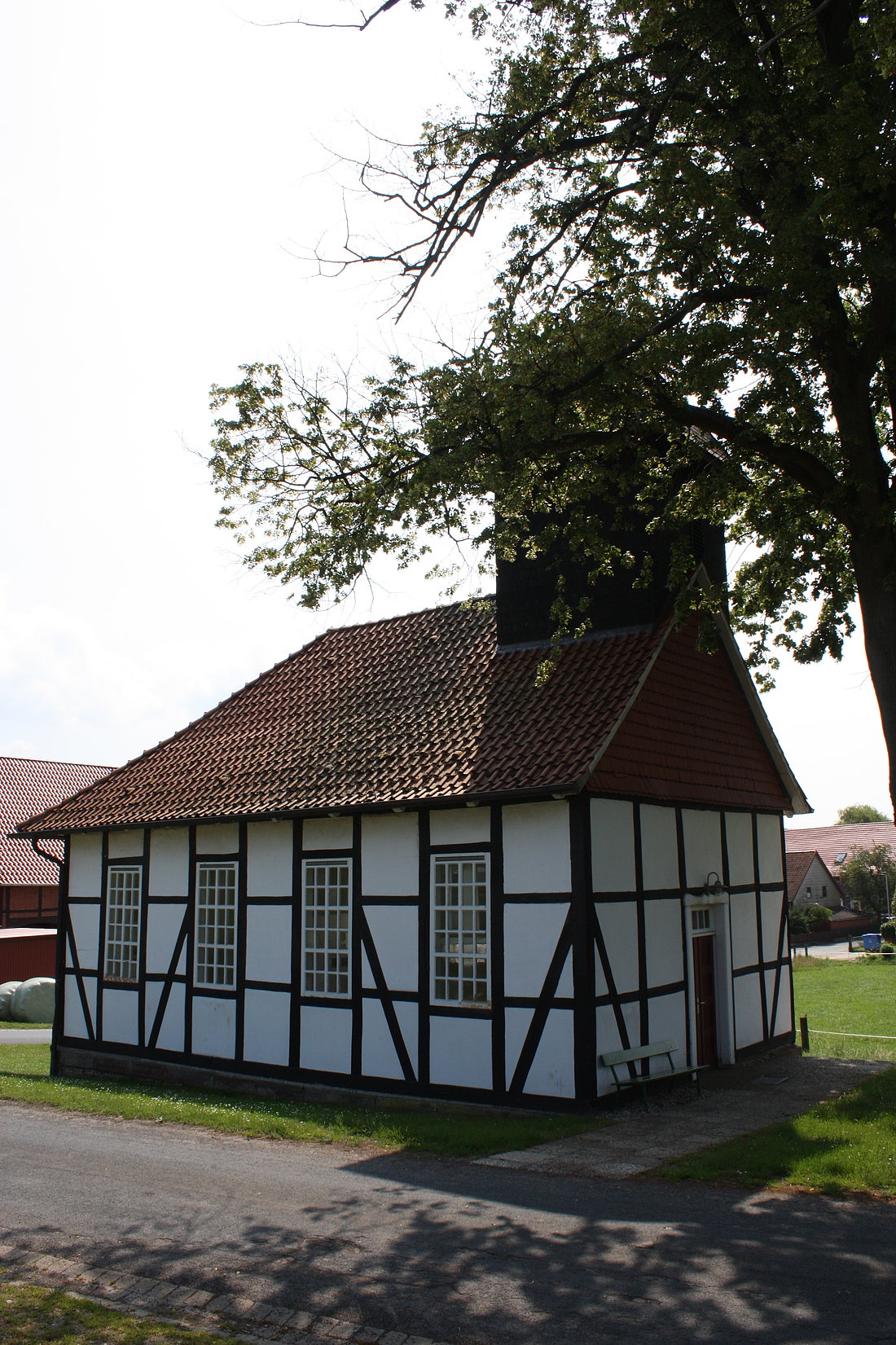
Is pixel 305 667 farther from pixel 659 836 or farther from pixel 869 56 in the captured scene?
pixel 869 56

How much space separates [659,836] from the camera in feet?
47.3

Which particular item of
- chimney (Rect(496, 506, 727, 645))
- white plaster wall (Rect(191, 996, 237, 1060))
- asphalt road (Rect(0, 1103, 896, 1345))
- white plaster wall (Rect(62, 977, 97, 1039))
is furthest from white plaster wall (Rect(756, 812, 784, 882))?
white plaster wall (Rect(62, 977, 97, 1039))

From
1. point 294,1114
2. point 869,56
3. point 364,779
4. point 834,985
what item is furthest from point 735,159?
point 834,985

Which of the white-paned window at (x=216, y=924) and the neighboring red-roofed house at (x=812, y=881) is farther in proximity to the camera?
the neighboring red-roofed house at (x=812, y=881)

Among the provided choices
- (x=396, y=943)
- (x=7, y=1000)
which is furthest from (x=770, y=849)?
(x=7, y=1000)

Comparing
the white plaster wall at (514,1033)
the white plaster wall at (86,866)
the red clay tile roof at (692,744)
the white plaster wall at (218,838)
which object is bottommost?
the white plaster wall at (514,1033)

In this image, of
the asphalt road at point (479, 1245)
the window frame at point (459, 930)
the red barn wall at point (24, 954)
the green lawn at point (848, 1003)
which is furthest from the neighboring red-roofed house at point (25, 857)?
the asphalt road at point (479, 1245)

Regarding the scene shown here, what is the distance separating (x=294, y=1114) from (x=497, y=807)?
15.1ft

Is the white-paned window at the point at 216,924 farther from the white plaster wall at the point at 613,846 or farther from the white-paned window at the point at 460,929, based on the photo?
the white plaster wall at the point at 613,846

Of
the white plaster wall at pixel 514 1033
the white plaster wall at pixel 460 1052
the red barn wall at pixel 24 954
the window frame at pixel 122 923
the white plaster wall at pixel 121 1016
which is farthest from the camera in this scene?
the red barn wall at pixel 24 954

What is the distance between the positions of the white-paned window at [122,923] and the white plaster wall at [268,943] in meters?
2.89

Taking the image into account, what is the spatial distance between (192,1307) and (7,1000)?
25.4m

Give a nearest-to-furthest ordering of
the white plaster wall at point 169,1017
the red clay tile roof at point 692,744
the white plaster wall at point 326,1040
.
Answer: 1. the red clay tile roof at point 692,744
2. the white plaster wall at point 326,1040
3. the white plaster wall at point 169,1017

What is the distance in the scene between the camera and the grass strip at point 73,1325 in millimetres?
5492
